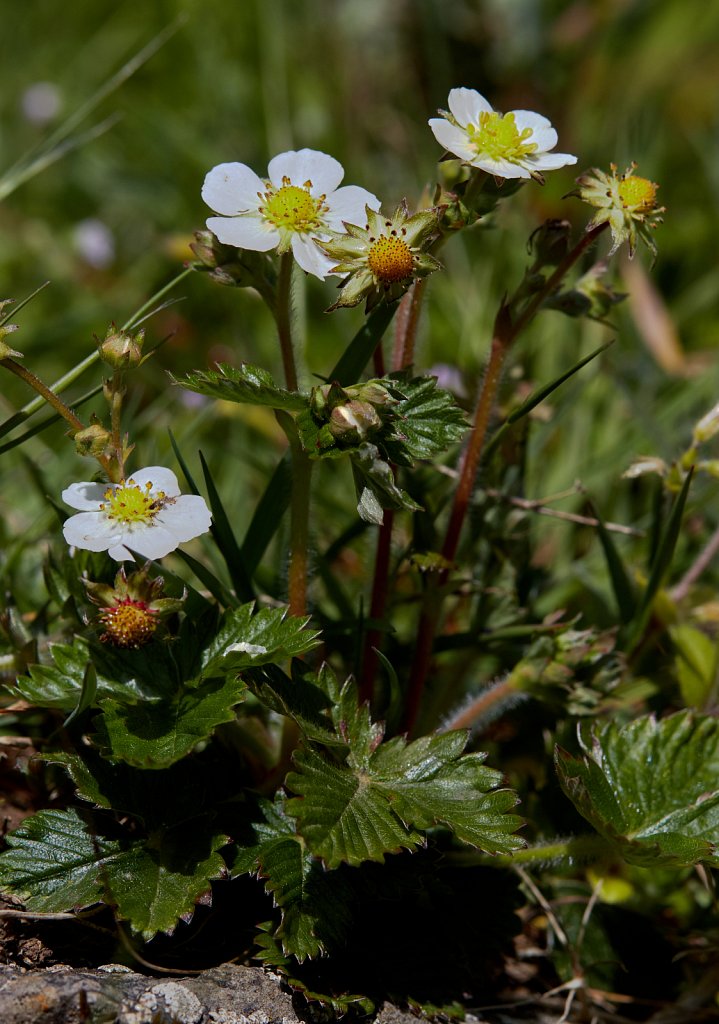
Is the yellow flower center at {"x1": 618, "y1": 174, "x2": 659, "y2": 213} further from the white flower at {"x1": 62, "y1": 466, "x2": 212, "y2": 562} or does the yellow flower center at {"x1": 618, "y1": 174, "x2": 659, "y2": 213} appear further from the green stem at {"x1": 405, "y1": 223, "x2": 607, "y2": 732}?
the white flower at {"x1": 62, "y1": 466, "x2": 212, "y2": 562}

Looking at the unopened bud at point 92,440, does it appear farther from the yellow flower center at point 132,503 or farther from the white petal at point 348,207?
the white petal at point 348,207

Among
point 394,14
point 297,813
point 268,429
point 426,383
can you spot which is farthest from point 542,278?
point 394,14

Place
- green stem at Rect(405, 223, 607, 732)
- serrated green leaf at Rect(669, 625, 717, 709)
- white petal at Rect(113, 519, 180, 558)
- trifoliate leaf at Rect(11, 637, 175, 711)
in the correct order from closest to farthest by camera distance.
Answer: white petal at Rect(113, 519, 180, 558), trifoliate leaf at Rect(11, 637, 175, 711), green stem at Rect(405, 223, 607, 732), serrated green leaf at Rect(669, 625, 717, 709)

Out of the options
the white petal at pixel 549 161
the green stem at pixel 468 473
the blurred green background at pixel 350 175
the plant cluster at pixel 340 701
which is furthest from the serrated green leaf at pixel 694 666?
the white petal at pixel 549 161

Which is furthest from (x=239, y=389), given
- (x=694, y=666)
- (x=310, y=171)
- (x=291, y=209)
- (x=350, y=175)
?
(x=350, y=175)

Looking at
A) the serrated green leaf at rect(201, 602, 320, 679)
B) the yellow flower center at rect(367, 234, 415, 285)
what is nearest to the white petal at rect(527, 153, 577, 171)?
the yellow flower center at rect(367, 234, 415, 285)

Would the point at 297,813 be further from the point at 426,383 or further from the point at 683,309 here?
the point at 683,309
